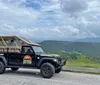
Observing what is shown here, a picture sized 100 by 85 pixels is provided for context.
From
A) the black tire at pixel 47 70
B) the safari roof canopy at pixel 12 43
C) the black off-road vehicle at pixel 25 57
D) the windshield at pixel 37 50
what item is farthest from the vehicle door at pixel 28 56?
the black tire at pixel 47 70

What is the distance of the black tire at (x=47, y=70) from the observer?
1095 centimetres

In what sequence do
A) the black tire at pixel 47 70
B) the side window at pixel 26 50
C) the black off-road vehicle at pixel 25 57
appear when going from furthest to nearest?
the side window at pixel 26 50
the black off-road vehicle at pixel 25 57
the black tire at pixel 47 70

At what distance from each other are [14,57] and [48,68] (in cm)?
219

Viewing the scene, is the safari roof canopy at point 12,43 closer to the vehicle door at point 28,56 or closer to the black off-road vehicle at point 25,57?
the black off-road vehicle at point 25,57

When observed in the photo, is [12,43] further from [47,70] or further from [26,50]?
[47,70]

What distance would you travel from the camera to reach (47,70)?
36.3 ft

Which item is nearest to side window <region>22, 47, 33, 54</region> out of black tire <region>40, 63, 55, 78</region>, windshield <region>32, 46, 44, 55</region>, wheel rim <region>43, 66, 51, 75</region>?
windshield <region>32, 46, 44, 55</region>

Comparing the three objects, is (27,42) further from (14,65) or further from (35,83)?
(35,83)

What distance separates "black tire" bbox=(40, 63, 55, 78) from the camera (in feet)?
35.9

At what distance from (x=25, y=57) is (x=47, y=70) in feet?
4.90

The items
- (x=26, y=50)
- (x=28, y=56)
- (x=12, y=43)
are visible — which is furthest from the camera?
(x=12, y=43)

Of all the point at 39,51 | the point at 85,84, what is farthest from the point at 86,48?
the point at 85,84

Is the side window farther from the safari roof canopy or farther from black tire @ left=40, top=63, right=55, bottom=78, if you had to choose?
black tire @ left=40, top=63, right=55, bottom=78

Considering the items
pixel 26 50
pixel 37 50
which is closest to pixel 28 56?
pixel 26 50
